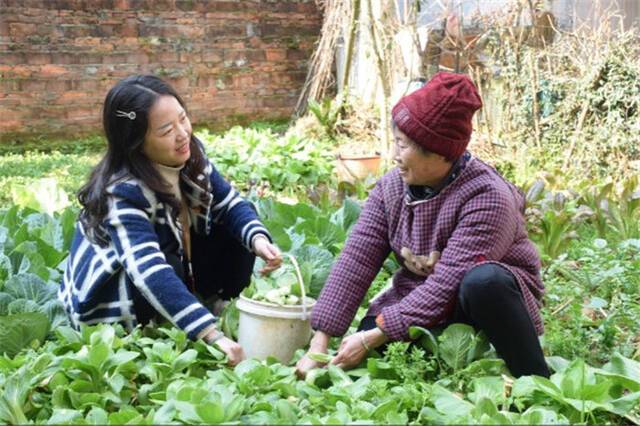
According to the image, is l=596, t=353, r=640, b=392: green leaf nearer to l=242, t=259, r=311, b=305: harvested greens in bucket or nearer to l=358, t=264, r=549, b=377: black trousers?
l=358, t=264, r=549, b=377: black trousers

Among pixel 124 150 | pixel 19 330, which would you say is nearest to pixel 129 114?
pixel 124 150

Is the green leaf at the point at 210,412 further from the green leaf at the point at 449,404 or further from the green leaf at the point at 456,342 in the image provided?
the green leaf at the point at 456,342

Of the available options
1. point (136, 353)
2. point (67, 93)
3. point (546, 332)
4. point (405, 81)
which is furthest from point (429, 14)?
point (136, 353)

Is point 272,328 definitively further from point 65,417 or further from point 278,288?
point 65,417

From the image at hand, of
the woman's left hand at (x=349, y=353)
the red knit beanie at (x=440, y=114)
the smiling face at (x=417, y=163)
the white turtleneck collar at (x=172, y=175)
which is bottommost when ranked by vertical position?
the woman's left hand at (x=349, y=353)

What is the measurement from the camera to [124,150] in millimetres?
2764

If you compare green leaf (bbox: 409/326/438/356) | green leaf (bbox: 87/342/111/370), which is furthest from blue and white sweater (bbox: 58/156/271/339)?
green leaf (bbox: 409/326/438/356)

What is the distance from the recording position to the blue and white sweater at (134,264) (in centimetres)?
256

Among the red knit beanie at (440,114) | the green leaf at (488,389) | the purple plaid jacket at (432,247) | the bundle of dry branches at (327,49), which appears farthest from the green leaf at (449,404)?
the bundle of dry branches at (327,49)

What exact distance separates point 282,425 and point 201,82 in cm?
885

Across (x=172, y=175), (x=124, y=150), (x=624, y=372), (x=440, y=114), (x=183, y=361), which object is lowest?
(x=624, y=372)

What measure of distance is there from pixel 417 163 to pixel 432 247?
0.87 feet

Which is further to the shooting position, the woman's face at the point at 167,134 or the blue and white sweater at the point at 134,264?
the woman's face at the point at 167,134

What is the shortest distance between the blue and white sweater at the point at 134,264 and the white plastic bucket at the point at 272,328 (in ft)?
0.40
